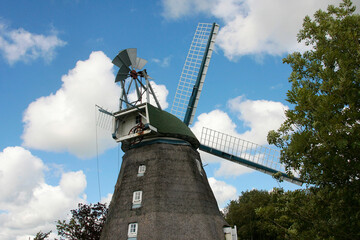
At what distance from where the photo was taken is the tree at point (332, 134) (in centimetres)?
622

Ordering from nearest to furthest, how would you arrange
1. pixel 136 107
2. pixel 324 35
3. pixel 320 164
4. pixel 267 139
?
pixel 320 164, pixel 324 35, pixel 267 139, pixel 136 107

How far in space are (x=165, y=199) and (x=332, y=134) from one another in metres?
11.4

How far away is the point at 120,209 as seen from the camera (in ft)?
53.7

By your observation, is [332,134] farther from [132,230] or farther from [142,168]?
[142,168]

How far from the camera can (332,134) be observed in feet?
20.0

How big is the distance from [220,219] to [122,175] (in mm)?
7148

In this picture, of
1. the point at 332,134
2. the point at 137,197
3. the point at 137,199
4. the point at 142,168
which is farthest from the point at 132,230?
the point at 332,134

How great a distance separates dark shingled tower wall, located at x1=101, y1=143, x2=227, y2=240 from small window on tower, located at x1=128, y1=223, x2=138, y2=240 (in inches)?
8.0

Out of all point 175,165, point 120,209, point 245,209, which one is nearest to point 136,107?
point 175,165

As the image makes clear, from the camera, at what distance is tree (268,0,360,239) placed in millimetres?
6219

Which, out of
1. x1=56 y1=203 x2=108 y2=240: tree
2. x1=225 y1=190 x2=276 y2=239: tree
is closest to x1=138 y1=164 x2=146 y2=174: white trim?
x1=56 y1=203 x2=108 y2=240: tree

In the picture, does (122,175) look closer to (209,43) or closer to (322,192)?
(322,192)

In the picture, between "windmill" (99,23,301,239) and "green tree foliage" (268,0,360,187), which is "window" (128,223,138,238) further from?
"green tree foliage" (268,0,360,187)

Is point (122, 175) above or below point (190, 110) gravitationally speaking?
below
